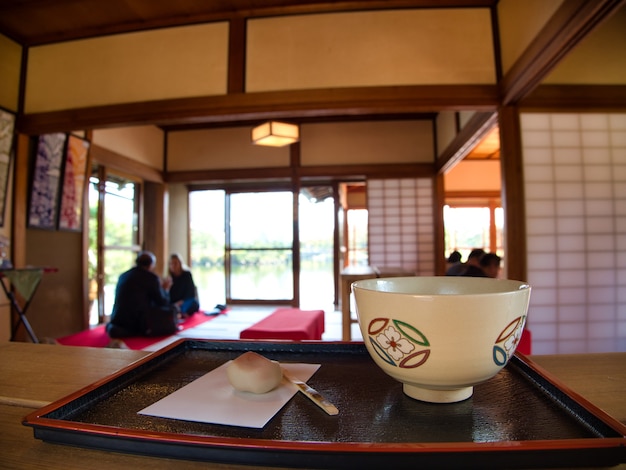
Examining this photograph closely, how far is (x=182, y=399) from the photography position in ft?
1.47

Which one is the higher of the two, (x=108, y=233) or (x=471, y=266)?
(x=108, y=233)

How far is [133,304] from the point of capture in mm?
3461

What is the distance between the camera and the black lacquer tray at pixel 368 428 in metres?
0.32

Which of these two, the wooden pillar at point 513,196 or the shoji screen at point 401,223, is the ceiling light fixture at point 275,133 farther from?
the wooden pillar at point 513,196

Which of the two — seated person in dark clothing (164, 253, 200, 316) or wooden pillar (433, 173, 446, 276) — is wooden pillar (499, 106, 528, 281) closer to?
wooden pillar (433, 173, 446, 276)

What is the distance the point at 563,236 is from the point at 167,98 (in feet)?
10.5

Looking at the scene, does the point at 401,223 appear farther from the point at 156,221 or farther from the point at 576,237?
the point at 156,221

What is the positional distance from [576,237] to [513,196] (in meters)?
0.63

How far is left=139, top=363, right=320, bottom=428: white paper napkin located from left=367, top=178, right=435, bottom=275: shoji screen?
498 centimetres

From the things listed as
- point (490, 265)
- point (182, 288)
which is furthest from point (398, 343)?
point (182, 288)

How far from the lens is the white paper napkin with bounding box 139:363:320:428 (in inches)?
15.5

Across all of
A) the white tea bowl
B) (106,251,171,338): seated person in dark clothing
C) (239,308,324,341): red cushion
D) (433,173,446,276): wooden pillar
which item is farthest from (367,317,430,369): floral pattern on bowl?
(433,173,446,276): wooden pillar

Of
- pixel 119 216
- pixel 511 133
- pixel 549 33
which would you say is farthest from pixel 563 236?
pixel 119 216

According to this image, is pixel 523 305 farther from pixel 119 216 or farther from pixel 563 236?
pixel 119 216
